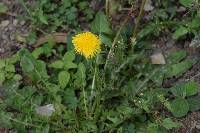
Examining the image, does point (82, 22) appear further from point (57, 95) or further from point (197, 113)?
point (197, 113)

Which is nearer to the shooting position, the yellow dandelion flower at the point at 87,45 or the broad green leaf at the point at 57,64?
the yellow dandelion flower at the point at 87,45

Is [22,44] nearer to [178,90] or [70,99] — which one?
[70,99]

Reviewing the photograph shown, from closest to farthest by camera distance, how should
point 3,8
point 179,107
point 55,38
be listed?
point 179,107 < point 55,38 < point 3,8

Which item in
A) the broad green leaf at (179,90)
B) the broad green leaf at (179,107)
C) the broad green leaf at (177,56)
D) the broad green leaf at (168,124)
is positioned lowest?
the broad green leaf at (168,124)

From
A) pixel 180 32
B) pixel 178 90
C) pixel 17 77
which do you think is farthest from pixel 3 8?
pixel 178 90

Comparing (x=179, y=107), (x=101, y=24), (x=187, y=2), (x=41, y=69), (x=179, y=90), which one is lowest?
(x=179, y=107)

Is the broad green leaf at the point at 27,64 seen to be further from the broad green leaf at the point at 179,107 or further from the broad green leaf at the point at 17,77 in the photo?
the broad green leaf at the point at 179,107

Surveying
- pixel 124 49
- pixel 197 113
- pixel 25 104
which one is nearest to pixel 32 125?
pixel 25 104

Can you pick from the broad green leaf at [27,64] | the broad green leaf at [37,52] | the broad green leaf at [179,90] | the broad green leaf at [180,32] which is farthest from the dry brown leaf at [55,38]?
the broad green leaf at [179,90]
